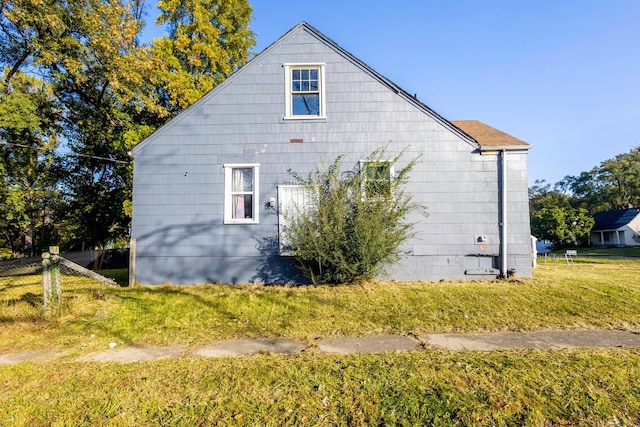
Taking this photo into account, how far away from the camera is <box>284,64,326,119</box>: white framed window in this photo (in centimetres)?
909

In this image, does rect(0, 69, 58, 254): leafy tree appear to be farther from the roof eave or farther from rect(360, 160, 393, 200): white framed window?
the roof eave

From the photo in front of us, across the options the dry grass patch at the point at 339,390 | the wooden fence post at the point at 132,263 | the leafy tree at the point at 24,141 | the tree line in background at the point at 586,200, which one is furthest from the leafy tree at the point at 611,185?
the leafy tree at the point at 24,141

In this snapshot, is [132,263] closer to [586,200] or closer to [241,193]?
[241,193]

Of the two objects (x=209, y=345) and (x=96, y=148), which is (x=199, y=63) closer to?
(x=96, y=148)

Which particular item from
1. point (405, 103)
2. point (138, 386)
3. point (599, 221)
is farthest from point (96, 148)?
point (599, 221)

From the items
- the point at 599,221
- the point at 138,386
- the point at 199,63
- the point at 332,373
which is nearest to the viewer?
the point at 138,386

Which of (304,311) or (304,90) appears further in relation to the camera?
(304,90)

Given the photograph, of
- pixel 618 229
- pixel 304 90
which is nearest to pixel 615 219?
pixel 618 229

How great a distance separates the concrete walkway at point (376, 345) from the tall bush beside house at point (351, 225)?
2.98m

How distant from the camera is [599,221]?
46.3 meters

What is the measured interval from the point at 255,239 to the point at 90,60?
44.6 ft

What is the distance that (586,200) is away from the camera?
5288cm

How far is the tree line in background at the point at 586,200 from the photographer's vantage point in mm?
37844

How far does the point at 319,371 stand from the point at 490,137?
28.8 ft
